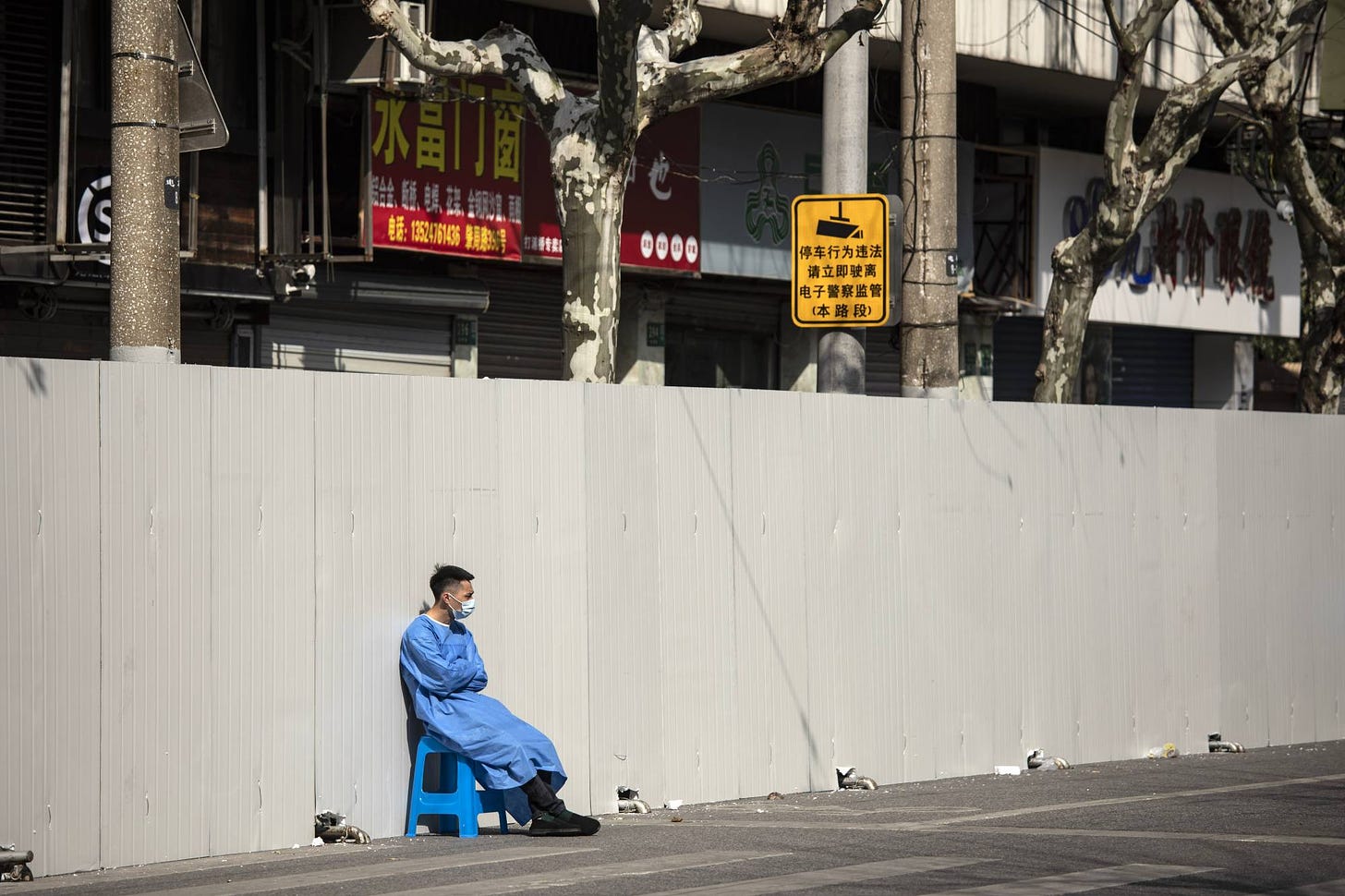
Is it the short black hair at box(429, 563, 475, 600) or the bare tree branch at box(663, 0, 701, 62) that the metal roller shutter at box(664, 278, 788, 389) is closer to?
the bare tree branch at box(663, 0, 701, 62)

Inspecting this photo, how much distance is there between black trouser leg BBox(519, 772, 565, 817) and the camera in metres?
9.87

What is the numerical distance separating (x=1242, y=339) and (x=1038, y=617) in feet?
57.1

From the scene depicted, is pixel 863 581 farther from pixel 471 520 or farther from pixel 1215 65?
pixel 1215 65

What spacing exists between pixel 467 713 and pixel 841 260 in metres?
4.36

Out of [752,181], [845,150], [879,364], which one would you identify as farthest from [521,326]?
[845,150]

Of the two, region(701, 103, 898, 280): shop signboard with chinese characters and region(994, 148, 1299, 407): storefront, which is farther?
region(994, 148, 1299, 407): storefront

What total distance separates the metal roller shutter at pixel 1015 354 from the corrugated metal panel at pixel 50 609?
715 inches

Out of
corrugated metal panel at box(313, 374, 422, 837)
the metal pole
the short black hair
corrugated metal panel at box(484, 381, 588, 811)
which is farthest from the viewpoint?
the metal pole

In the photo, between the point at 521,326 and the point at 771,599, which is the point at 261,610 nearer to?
the point at 771,599

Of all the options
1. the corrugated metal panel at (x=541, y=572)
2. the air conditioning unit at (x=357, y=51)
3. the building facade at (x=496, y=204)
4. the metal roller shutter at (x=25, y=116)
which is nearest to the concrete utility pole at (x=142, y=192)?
the corrugated metal panel at (x=541, y=572)

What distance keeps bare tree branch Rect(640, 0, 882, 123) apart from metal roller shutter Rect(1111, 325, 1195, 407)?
15.5 meters

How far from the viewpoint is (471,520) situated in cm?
1041

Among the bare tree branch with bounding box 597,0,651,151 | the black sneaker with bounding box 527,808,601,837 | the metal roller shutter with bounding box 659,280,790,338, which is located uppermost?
the bare tree branch with bounding box 597,0,651,151

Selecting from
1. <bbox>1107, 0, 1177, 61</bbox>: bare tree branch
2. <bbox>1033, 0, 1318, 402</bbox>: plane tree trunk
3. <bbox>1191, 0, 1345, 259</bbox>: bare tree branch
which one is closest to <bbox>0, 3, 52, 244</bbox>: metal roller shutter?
<bbox>1033, 0, 1318, 402</bbox>: plane tree trunk
